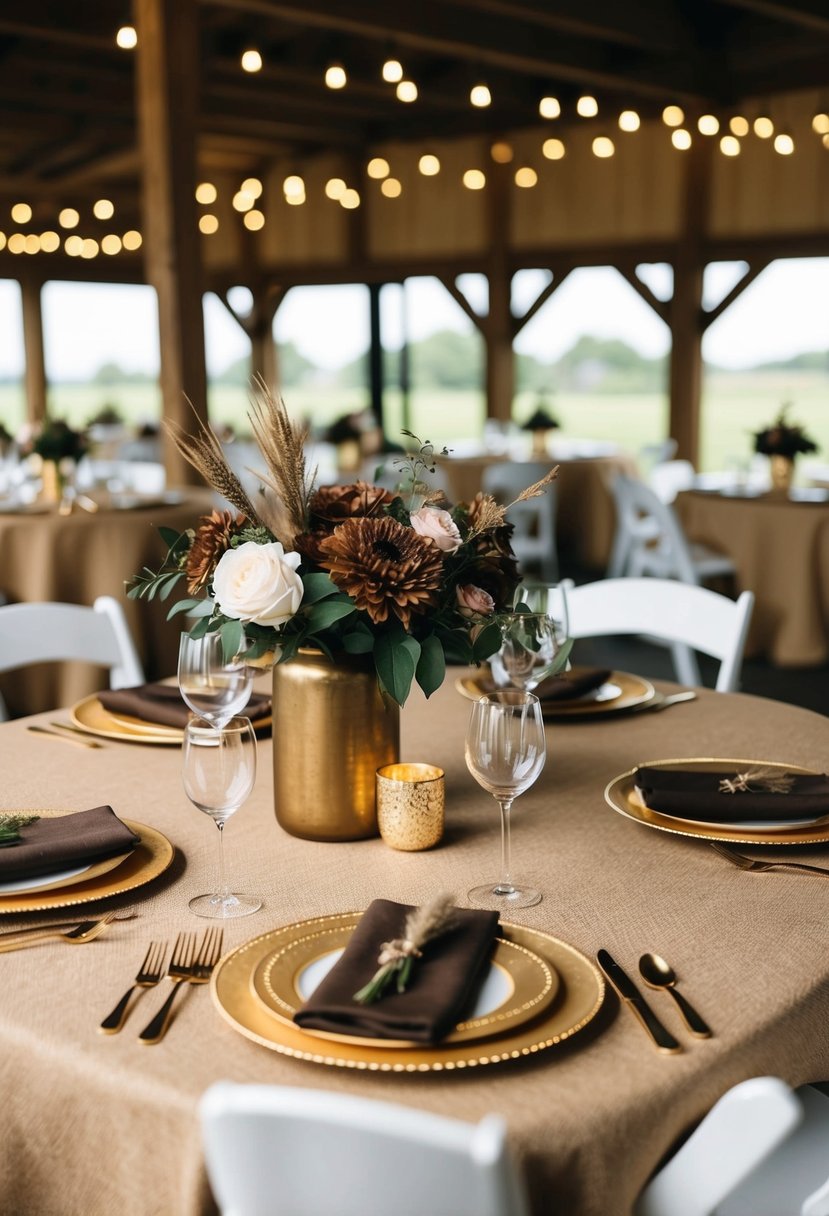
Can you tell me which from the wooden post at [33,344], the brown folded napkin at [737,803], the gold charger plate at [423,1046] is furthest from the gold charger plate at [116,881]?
the wooden post at [33,344]

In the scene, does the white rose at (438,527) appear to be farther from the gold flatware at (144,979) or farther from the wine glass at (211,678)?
the gold flatware at (144,979)

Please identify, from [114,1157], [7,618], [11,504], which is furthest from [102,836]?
[11,504]

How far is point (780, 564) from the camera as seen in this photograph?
5910 mm

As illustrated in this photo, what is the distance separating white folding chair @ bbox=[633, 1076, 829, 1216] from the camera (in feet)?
3.19

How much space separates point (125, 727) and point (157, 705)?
7 cm

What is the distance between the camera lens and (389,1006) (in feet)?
3.76

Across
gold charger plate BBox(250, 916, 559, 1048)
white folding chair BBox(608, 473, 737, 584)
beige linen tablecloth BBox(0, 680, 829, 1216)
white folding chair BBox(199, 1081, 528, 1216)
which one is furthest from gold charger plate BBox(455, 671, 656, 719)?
white folding chair BBox(608, 473, 737, 584)

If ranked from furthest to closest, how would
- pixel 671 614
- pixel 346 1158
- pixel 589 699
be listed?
pixel 671 614, pixel 589 699, pixel 346 1158

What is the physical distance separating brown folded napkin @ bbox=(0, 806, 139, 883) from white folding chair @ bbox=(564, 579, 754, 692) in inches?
54.5

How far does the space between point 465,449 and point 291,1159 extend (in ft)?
31.0

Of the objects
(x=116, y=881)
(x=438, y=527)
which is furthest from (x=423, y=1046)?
(x=438, y=527)

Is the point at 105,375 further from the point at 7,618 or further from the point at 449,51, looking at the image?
the point at 7,618

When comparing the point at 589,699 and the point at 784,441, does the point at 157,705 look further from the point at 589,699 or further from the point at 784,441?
the point at 784,441

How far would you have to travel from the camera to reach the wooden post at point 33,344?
13.4 metres
